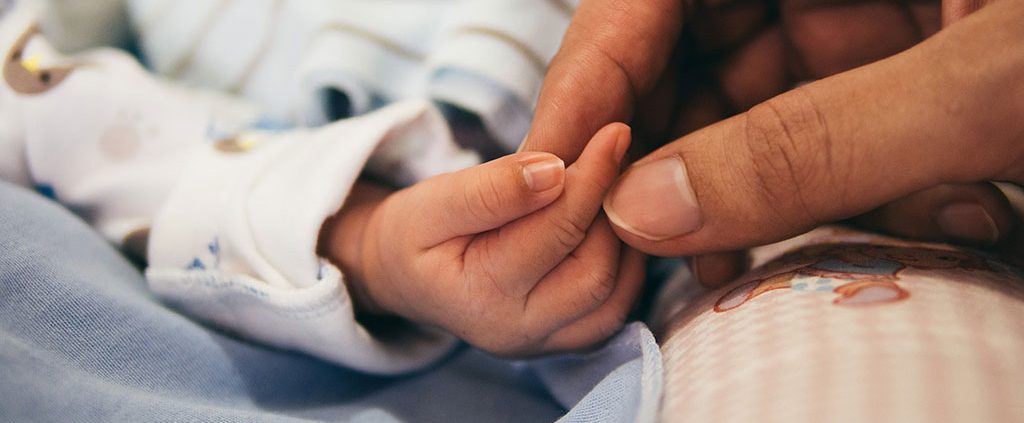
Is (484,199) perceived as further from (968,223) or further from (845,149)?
(968,223)

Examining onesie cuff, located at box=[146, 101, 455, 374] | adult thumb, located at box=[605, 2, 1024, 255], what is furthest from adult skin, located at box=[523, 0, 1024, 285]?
onesie cuff, located at box=[146, 101, 455, 374]

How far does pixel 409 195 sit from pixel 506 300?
4.7 inches

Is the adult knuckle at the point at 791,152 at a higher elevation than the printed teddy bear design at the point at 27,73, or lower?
higher

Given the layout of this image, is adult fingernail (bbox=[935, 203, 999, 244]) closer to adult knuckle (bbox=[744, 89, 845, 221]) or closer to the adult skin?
the adult skin

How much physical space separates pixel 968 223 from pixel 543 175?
0.32m

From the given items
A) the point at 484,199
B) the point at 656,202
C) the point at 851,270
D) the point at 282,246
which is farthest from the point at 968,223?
the point at 282,246

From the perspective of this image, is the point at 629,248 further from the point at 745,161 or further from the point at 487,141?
the point at 487,141

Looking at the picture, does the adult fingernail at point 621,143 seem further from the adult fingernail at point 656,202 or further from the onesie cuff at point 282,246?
the onesie cuff at point 282,246

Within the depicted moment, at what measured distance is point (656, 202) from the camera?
1.55 ft

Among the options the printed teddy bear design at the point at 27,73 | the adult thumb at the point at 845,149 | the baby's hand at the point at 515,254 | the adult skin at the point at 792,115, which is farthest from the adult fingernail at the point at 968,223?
the printed teddy bear design at the point at 27,73

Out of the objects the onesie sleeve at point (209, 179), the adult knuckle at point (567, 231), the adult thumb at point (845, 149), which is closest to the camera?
the adult thumb at point (845, 149)

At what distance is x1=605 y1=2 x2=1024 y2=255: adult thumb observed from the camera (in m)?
0.38

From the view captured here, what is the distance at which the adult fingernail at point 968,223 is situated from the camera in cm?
51

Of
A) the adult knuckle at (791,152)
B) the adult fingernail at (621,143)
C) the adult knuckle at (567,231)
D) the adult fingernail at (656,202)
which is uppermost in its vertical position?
the adult knuckle at (791,152)
